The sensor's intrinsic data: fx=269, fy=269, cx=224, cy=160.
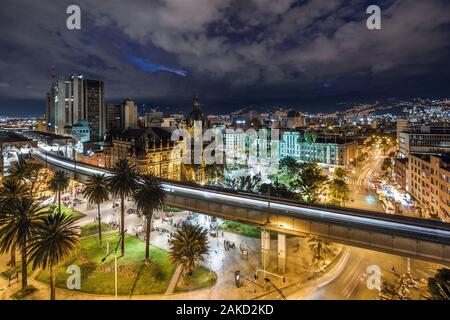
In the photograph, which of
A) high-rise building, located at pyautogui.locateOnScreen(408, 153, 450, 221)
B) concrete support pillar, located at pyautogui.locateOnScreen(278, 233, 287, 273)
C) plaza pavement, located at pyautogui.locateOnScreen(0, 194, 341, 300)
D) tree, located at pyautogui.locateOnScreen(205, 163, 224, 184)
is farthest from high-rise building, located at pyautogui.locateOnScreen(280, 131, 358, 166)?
concrete support pillar, located at pyautogui.locateOnScreen(278, 233, 287, 273)

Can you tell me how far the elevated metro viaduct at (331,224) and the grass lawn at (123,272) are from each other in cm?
960

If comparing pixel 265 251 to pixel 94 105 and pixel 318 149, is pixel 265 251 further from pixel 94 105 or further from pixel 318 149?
pixel 94 105

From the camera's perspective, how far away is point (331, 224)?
3161 centimetres

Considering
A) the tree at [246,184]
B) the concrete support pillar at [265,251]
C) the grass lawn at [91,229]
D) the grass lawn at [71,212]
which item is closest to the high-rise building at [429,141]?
the tree at [246,184]

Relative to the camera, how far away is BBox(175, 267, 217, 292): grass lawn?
3389 cm

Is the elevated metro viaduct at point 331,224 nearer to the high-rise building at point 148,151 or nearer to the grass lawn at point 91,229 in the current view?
the grass lawn at point 91,229

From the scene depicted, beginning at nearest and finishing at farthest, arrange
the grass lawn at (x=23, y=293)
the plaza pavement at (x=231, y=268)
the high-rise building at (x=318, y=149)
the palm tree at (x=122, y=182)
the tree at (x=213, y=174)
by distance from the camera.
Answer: the grass lawn at (x=23, y=293)
the plaza pavement at (x=231, y=268)
the palm tree at (x=122, y=182)
the tree at (x=213, y=174)
the high-rise building at (x=318, y=149)

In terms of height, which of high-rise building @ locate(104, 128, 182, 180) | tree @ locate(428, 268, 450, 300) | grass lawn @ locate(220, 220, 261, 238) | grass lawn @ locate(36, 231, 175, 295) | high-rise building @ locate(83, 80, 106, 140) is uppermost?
high-rise building @ locate(83, 80, 106, 140)

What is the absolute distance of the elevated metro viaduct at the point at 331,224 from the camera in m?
27.5

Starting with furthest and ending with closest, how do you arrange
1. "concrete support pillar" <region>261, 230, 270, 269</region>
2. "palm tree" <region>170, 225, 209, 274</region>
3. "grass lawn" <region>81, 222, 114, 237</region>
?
1. "grass lawn" <region>81, 222, 114, 237</region>
2. "concrete support pillar" <region>261, 230, 270, 269</region>
3. "palm tree" <region>170, 225, 209, 274</region>

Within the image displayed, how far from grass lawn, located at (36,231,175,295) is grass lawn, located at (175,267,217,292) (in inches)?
79.1

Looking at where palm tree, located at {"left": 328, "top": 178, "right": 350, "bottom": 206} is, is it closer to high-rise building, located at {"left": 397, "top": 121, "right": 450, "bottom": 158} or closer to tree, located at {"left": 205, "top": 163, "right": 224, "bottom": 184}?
tree, located at {"left": 205, "top": 163, "right": 224, "bottom": 184}

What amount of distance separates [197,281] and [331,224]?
18.5 m
